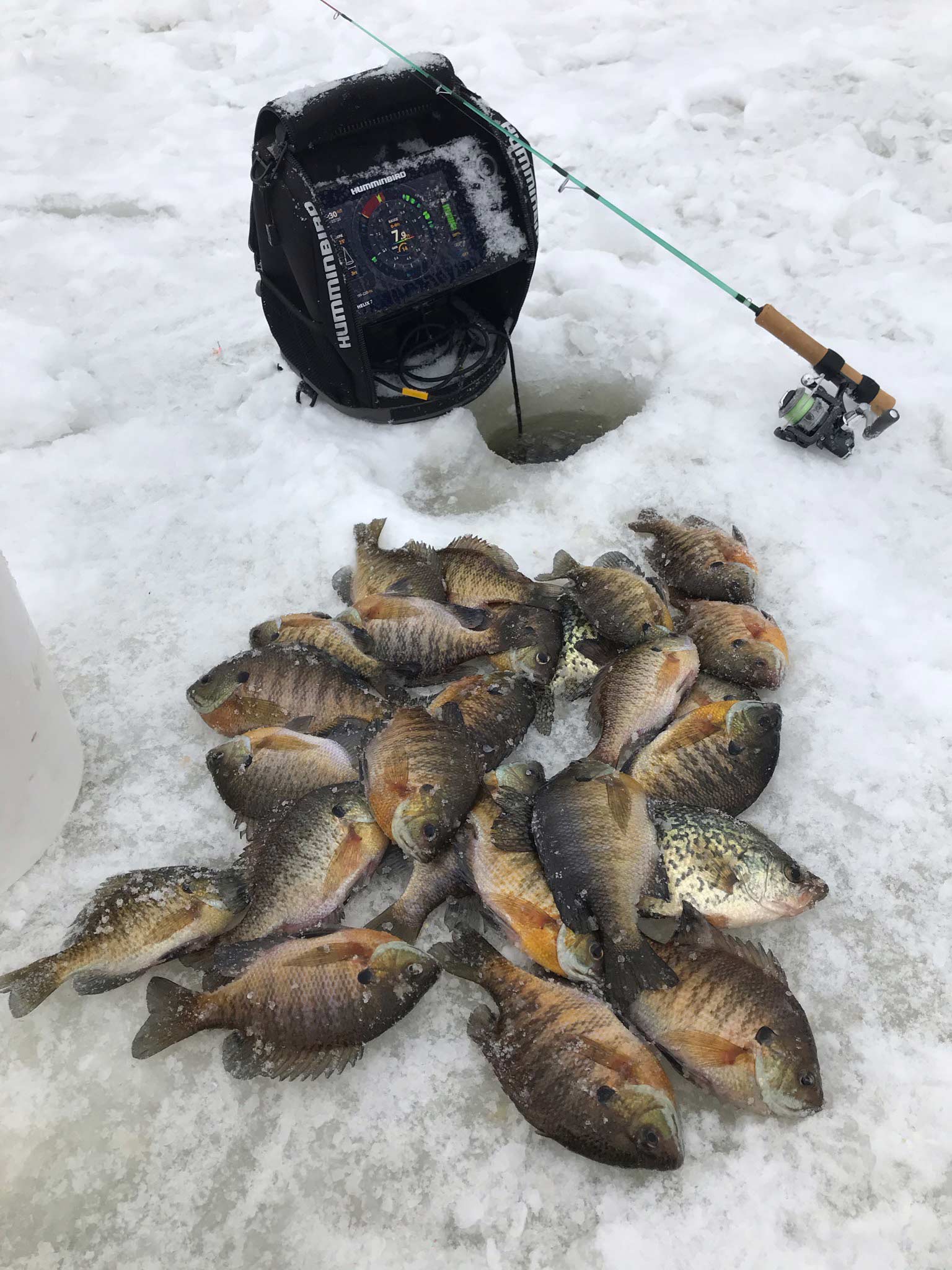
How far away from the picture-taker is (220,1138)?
1886 mm

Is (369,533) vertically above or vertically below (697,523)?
above

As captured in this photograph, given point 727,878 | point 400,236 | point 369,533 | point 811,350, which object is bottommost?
point 727,878

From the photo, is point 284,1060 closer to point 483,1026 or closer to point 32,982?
point 483,1026

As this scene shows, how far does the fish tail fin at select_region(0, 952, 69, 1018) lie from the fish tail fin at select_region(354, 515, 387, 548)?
1.53 metres

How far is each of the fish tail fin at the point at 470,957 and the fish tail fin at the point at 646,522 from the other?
1561 mm

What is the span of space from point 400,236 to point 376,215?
112 millimetres

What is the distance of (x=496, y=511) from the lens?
313cm

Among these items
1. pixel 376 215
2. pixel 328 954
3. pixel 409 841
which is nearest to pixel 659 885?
pixel 409 841

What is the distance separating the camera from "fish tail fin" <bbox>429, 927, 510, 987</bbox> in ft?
6.33

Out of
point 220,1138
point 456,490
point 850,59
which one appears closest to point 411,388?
point 456,490

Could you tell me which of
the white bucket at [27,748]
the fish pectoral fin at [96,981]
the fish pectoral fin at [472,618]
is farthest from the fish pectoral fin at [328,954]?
the fish pectoral fin at [472,618]

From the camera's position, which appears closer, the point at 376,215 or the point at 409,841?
the point at 409,841

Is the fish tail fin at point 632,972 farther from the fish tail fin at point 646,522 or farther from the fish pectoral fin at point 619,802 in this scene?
the fish tail fin at point 646,522

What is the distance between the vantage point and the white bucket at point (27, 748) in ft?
6.59
